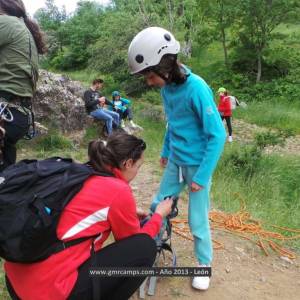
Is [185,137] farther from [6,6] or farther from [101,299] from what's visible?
[6,6]

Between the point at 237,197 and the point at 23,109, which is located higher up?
the point at 23,109

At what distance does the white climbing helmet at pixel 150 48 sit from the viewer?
276cm

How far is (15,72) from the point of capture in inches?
127

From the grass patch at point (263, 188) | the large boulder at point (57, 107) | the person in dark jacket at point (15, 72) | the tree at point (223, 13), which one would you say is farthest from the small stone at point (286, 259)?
the tree at point (223, 13)

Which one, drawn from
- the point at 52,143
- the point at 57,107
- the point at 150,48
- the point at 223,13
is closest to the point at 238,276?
the point at 150,48

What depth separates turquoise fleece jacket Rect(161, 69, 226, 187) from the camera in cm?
279

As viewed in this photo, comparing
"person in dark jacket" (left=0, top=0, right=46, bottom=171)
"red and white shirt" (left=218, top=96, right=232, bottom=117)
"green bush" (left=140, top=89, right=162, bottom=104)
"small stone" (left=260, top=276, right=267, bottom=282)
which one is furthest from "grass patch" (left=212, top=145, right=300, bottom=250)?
"green bush" (left=140, top=89, right=162, bottom=104)

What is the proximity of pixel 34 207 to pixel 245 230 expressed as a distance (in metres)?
2.77

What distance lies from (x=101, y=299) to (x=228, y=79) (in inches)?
781

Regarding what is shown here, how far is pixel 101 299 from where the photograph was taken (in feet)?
7.31

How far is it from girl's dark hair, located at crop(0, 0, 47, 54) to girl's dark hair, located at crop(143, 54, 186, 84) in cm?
114

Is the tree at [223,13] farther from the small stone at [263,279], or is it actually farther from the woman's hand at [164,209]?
the woman's hand at [164,209]

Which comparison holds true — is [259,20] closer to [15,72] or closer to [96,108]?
[96,108]

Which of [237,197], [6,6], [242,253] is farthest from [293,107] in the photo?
[6,6]
